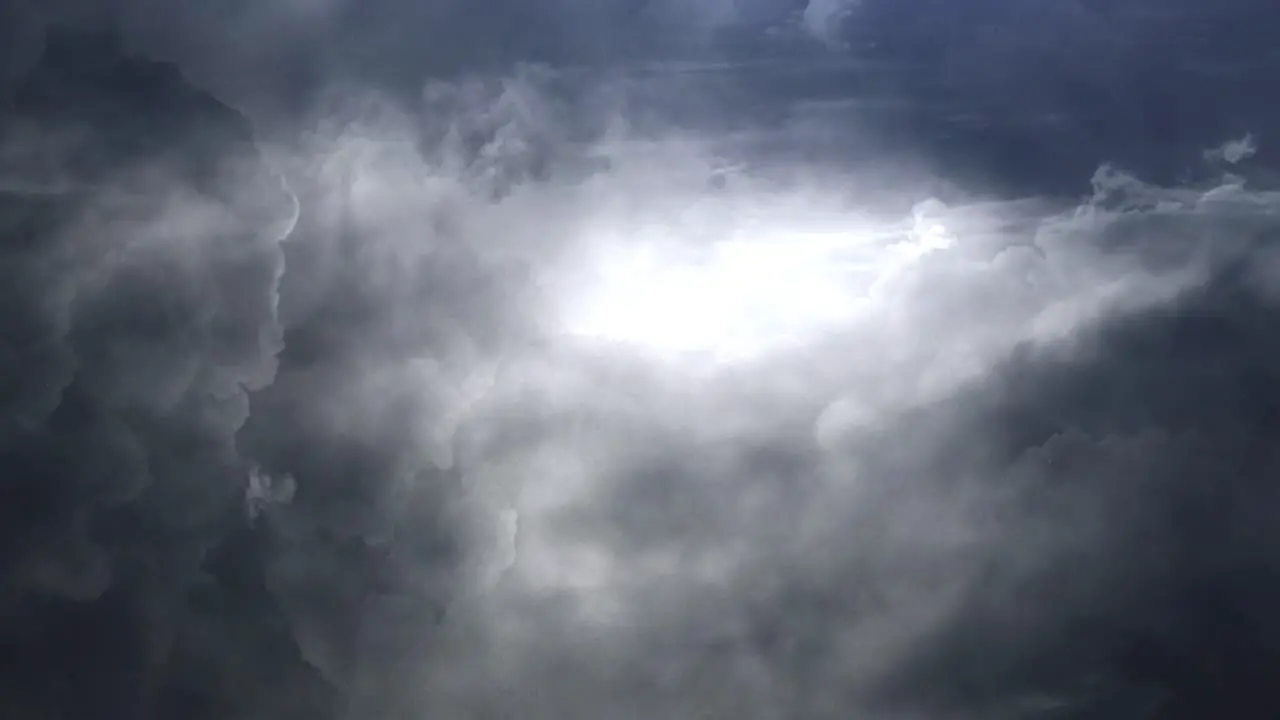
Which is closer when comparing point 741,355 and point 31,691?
point 31,691

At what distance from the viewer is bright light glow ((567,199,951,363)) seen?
11984mm

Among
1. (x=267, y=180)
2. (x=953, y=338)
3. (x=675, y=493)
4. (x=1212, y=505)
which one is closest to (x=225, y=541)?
(x=267, y=180)

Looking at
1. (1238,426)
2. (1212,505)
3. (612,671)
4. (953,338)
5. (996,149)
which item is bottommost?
(612,671)

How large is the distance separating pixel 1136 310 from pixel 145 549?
10.7 metres

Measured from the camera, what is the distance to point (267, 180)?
39.3 feet

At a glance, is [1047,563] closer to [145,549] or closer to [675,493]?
[675,493]

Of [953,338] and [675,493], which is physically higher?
[953,338]

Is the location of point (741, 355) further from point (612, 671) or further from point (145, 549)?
point (145, 549)

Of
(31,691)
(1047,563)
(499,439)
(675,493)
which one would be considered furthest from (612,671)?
(31,691)

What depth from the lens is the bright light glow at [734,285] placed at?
1198cm

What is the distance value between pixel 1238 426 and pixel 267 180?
10.5m

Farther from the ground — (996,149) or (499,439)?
(996,149)

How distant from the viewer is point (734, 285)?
39.7ft

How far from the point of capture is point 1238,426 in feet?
37.7
